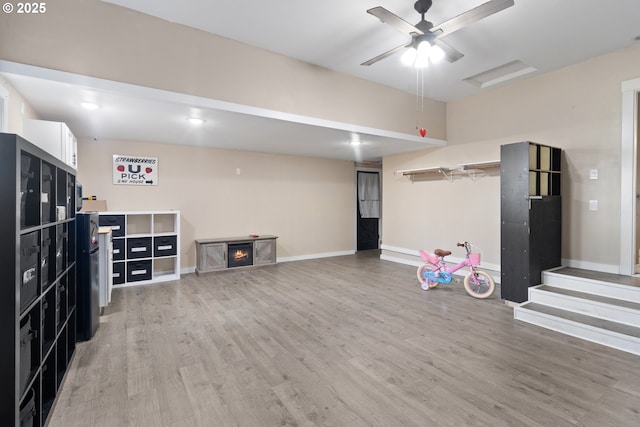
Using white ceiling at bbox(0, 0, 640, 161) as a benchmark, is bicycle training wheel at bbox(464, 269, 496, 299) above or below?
below

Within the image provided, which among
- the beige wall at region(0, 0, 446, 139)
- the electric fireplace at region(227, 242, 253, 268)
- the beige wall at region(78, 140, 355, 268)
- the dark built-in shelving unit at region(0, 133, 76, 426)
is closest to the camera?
the dark built-in shelving unit at region(0, 133, 76, 426)

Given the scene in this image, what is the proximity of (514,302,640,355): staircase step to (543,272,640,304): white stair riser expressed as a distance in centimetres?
44

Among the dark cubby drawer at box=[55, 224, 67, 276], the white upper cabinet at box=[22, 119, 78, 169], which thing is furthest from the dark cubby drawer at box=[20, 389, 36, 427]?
the white upper cabinet at box=[22, 119, 78, 169]

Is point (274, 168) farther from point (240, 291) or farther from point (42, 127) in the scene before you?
point (42, 127)

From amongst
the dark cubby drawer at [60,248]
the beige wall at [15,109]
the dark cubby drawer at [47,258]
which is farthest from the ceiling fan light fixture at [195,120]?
the dark cubby drawer at [47,258]

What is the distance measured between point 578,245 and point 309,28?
173 inches

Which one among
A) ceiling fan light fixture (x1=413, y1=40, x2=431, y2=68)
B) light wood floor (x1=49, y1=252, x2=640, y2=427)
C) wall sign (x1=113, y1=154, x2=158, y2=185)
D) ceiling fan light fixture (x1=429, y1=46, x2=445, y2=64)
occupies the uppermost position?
ceiling fan light fixture (x1=429, y1=46, x2=445, y2=64)

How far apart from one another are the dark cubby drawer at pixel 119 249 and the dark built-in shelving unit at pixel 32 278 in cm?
230

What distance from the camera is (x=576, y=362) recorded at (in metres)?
2.50

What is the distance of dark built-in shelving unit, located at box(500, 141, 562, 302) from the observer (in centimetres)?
367

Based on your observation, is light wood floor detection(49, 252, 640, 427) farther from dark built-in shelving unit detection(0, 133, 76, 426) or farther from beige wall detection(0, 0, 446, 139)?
beige wall detection(0, 0, 446, 139)

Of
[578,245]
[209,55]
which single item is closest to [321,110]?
[209,55]

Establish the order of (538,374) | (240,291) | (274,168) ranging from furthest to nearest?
(274,168)
(240,291)
(538,374)

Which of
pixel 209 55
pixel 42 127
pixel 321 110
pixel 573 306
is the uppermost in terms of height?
pixel 209 55
